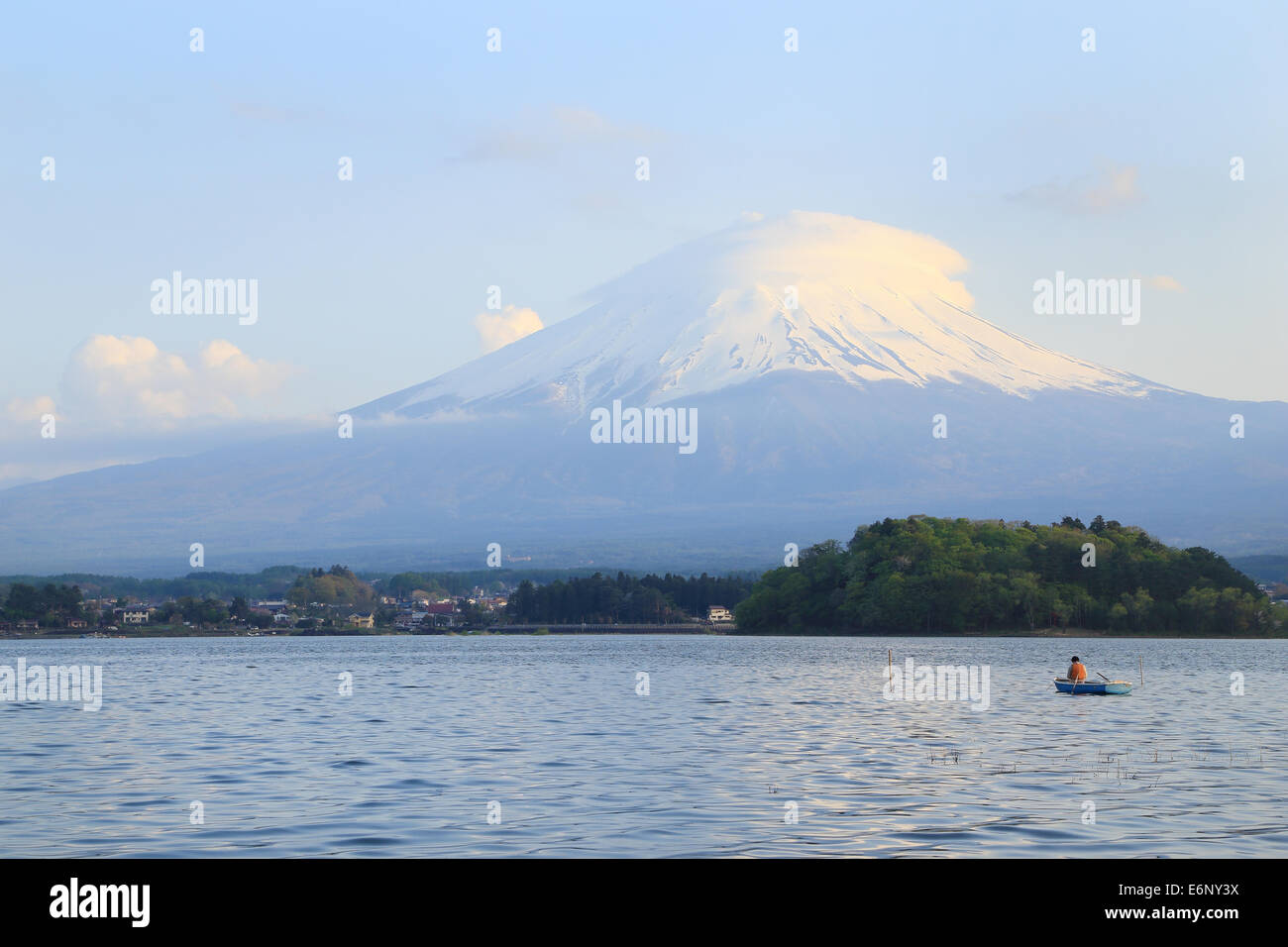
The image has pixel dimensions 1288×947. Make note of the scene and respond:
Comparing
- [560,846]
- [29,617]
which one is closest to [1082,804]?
[560,846]

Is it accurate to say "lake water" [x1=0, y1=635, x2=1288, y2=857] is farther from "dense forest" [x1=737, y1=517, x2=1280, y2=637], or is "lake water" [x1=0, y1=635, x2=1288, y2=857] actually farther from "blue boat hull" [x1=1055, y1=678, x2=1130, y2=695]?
"dense forest" [x1=737, y1=517, x2=1280, y2=637]

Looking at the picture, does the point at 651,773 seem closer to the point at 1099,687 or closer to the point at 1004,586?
the point at 1099,687

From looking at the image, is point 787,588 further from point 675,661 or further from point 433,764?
point 433,764

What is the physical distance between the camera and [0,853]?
21125mm

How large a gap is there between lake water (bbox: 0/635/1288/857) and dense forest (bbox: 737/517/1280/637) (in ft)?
260

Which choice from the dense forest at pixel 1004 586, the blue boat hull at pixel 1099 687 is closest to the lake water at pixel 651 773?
the blue boat hull at pixel 1099 687

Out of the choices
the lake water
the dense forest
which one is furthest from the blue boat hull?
the dense forest

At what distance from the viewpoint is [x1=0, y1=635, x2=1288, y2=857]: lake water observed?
71.5 ft

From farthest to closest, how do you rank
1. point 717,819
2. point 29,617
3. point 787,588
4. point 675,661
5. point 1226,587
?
1. point 29,617
2. point 787,588
3. point 1226,587
4. point 675,661
5. point 717,819

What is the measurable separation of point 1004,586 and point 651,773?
4718 inches

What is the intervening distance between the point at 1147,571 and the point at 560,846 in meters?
132

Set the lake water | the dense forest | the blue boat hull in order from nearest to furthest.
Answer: the lake water
the blue boat hull
the dense forest

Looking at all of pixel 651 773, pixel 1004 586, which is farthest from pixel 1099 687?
pixel 1004 586

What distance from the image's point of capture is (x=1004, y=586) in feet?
476
